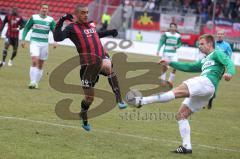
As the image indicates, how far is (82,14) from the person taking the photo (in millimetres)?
11344

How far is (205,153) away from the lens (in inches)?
402

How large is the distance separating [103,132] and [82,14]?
7.82ft

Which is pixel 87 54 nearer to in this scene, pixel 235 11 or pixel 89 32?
pixel 89 32

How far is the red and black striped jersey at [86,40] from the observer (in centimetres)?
1151

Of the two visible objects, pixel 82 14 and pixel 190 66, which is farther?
pixel 82 14

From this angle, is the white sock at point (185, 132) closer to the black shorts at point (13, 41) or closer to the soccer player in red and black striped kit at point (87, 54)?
the soccer player in red and black striped kit at point (87, 54)

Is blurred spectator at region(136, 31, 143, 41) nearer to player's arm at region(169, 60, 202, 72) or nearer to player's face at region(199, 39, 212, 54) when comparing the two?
player's arm at region(169, 60, 202, 72)

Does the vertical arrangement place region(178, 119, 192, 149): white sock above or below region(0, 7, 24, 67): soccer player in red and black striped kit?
above

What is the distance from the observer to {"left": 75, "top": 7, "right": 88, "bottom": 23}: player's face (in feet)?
36.9

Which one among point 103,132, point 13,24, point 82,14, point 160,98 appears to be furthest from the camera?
point 13,24

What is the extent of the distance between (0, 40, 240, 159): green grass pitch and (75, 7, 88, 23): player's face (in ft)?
7.20

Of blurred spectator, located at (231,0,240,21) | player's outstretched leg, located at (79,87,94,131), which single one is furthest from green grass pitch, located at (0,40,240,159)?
blurred spectator, located at (231,0,240,21)

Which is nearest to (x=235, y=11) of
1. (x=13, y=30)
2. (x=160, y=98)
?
(x=13, y=30)

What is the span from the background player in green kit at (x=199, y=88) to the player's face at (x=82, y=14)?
1.99 m
